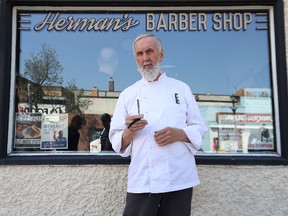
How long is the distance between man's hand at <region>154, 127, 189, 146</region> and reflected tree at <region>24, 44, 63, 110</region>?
172 centimetres

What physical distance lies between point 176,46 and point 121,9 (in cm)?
72

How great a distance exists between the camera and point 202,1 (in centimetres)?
348

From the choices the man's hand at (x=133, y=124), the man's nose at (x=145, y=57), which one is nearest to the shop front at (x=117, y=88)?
the man's hand at (x=133, y=124)

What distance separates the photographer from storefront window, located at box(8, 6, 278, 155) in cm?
360

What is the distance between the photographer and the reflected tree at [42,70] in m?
3.71

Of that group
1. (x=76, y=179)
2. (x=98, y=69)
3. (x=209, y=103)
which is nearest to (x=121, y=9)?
(x=98, y=69)

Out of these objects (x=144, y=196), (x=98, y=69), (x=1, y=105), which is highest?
(x=98, y=69)

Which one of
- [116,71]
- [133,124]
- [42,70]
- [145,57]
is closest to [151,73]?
[145,57]

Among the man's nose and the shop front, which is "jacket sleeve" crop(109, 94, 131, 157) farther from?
the shop front

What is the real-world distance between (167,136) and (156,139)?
78 mm

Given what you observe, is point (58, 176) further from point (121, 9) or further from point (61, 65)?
point (121, 9)

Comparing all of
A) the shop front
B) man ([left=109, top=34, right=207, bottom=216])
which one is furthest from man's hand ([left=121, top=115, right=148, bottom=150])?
the shop front

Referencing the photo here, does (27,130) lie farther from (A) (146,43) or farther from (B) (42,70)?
(A) (146,43)

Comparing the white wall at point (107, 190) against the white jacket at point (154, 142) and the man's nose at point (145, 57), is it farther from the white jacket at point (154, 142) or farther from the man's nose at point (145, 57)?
the man's nose at point (145, 57)
